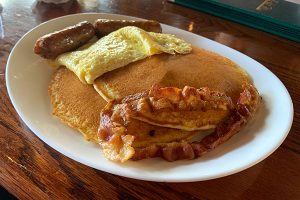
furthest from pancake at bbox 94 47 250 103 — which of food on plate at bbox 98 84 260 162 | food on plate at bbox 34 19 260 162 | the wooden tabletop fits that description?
the wooden tabletop

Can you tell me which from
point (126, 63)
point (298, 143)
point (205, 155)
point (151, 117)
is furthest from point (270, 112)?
point (126, 63)

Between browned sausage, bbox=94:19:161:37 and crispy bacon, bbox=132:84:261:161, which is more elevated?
browned sausage, bbox=94:19:161:37

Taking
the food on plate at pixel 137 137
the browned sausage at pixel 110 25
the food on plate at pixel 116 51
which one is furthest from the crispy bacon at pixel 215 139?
the browned sausage at pixel 110 25

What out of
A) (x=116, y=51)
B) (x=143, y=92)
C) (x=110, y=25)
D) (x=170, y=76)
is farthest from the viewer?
(x=110, y=25)

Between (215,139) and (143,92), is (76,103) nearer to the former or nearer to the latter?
(143,92)

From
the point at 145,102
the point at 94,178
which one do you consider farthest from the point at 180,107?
the point at 94,178

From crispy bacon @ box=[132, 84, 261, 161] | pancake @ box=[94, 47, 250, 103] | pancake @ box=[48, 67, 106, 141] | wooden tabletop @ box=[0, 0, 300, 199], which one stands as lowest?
wooden tabletop @ box=[0, 0, 300, 199]

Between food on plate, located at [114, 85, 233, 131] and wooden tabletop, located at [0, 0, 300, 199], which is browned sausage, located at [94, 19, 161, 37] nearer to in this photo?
wooden tabletop, located at [0, 0, 300, 199]
